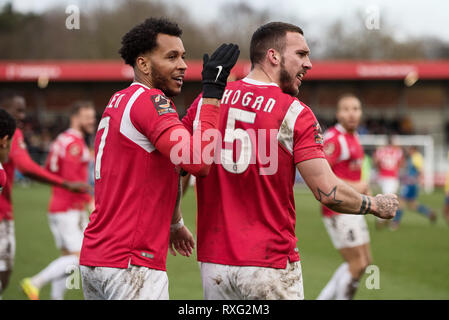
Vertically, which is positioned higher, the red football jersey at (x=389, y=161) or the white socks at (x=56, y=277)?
the red football jersey at (x=389, y=161)

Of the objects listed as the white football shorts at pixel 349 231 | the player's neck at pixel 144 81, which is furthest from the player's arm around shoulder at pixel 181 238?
the white football shorts at pixel 349 231

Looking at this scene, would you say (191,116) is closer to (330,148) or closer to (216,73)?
(216,73)

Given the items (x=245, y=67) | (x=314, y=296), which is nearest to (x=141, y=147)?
(x=314, y=296)

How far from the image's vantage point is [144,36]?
10.2ft

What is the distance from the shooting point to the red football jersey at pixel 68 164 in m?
7.04

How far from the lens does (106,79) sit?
32688mm

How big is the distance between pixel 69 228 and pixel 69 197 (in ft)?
1.32

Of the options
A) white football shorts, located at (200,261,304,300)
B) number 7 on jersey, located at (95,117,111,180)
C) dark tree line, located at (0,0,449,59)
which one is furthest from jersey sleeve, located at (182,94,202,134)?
dark tree line, located at (0,0,449,59)

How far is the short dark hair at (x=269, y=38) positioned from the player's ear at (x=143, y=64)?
0.65 metres

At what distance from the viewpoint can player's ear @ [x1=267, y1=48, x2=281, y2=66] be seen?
10.6 ft

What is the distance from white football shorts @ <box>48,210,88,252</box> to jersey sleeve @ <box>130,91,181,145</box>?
4358 mm

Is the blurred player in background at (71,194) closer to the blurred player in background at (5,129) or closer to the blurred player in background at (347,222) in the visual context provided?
the blurred player in background at (5,129)

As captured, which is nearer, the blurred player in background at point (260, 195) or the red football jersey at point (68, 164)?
the blurred player in background at point (260, 195)
